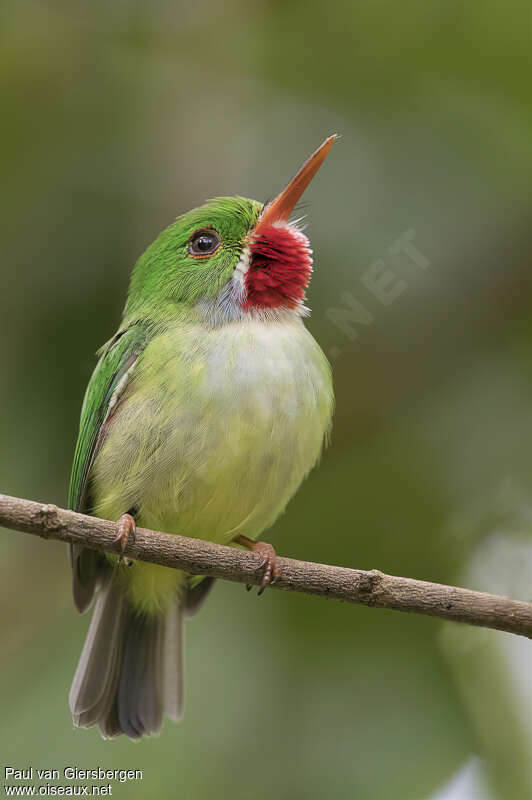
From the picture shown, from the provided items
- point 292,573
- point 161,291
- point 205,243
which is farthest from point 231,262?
point 292,573

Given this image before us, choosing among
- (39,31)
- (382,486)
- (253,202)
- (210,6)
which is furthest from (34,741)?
(210,6)

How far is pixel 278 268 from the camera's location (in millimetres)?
3311

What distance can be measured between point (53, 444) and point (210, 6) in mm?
2124

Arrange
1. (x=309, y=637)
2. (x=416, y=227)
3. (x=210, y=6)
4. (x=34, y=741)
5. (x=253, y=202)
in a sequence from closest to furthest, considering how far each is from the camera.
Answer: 1. (x=34, y=741)
2. (x=309, y=637)
3. (x=253, y=202)
4. (x=416, y=227)
5. (x=210, y=6)

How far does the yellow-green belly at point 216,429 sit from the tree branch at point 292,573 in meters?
0.40

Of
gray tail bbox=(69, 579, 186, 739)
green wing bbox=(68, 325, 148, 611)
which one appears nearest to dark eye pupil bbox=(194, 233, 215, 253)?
green wing bbox=(68, 325, 148, 611)

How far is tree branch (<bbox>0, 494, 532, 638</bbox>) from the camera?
2.39 metres

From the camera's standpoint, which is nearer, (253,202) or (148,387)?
(148,387)

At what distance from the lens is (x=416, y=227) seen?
3.80 metres

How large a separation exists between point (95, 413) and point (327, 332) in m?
1.08

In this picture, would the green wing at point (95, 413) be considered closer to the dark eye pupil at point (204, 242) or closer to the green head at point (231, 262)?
the green head at point (231, 262)

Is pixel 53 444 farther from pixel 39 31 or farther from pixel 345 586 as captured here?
pixel 39 31

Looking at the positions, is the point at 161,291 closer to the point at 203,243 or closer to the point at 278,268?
the point at 203,243

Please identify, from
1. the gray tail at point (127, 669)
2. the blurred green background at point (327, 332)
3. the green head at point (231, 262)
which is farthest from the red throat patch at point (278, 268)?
the gray tail at point (127, 669)
